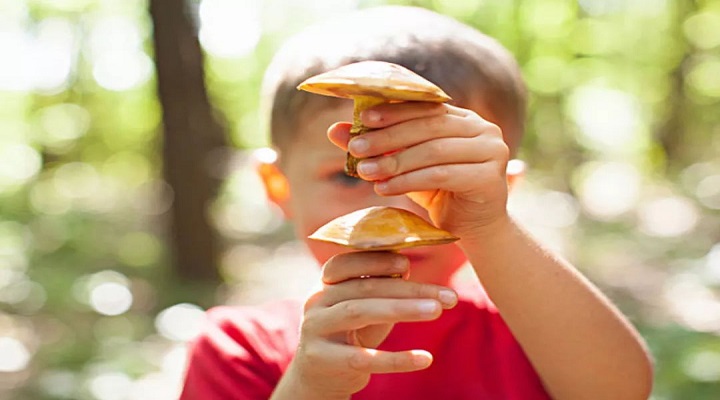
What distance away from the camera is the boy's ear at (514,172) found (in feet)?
6.20

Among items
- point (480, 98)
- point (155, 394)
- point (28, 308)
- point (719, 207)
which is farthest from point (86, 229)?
point (480, 98)

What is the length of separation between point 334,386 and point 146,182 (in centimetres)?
1797

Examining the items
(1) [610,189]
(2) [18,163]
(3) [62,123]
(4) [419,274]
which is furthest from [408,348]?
(3) [62,123]

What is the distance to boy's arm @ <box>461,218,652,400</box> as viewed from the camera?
4.79 feet

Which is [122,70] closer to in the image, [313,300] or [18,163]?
[18,163]

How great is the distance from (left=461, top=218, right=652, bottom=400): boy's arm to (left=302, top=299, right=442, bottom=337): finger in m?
0.27

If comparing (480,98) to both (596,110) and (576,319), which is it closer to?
(576,319)

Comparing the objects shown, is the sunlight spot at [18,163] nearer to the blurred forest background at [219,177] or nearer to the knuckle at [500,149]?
the blurred forest background at [219,177]

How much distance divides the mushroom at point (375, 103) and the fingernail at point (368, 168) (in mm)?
38

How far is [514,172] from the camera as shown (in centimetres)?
189

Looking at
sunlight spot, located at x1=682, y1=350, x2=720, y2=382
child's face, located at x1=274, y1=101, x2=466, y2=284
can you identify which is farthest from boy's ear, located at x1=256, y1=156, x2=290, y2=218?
sunlight spot, located at x1=682, y1=350, x2=720, y2=382

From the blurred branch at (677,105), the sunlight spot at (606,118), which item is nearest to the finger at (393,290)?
the sunlight spot at (606,118)

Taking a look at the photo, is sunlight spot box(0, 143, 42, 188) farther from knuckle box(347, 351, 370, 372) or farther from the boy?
knuckle box(347, 351, 370, 372)

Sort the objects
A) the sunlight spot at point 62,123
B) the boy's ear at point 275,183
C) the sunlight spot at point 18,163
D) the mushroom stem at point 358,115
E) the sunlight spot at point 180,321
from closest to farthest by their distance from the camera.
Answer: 1. the mushroom stem at point 358,115
2. the boy's ear at point 275,183
3. the sunlight spot at point 180,321
4. the sunlight spot at point 18,163
5. the sunlight spot at point 62,123
